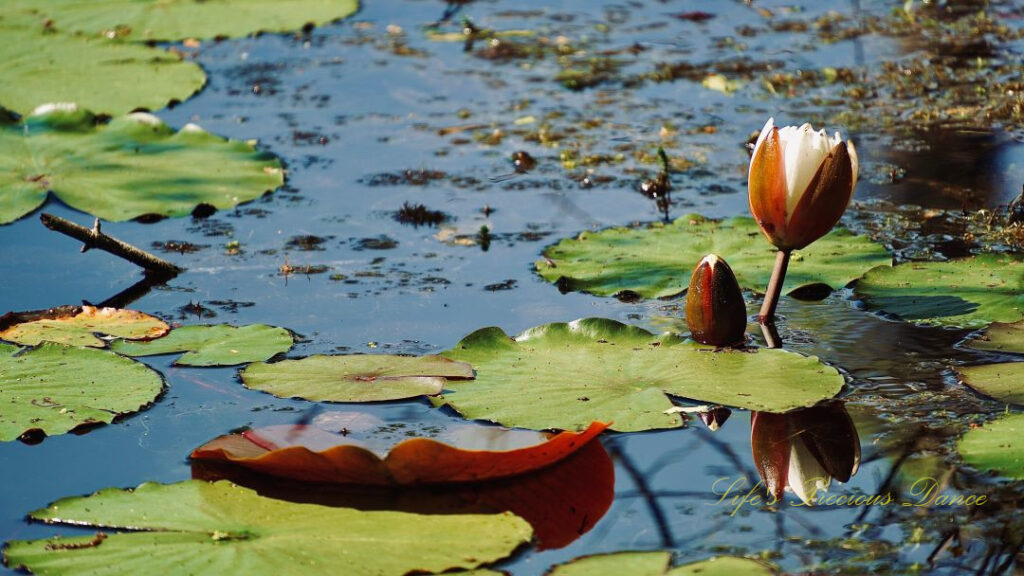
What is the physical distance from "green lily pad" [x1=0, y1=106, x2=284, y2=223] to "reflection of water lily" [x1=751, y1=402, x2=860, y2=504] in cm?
196

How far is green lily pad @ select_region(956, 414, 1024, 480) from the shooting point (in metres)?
1.90

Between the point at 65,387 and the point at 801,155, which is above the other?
the point at 801,155

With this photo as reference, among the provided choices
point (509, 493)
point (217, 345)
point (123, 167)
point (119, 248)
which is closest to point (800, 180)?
point (509, 493)

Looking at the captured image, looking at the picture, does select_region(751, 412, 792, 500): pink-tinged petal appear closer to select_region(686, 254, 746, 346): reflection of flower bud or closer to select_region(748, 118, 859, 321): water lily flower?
select_region(686, 254, 746, 346): reflection of flower bud

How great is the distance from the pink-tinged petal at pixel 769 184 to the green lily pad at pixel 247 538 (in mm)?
1020

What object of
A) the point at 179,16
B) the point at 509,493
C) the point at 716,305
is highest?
the point at 179,16

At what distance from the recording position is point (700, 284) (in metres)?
2.48

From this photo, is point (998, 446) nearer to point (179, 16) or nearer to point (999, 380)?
point (999, 380)

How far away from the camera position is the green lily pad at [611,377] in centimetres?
216

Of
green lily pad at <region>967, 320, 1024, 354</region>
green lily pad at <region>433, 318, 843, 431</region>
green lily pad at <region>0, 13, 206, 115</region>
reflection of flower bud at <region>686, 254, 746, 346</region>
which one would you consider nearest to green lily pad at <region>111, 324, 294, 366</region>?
green lily pad at <region>433, 318, 843, 431</region>

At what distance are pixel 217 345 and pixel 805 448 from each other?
1244mm

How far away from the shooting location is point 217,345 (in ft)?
8.29

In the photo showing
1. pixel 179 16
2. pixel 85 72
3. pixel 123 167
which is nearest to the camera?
pixel 123 167

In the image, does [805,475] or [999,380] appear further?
[999,380]
